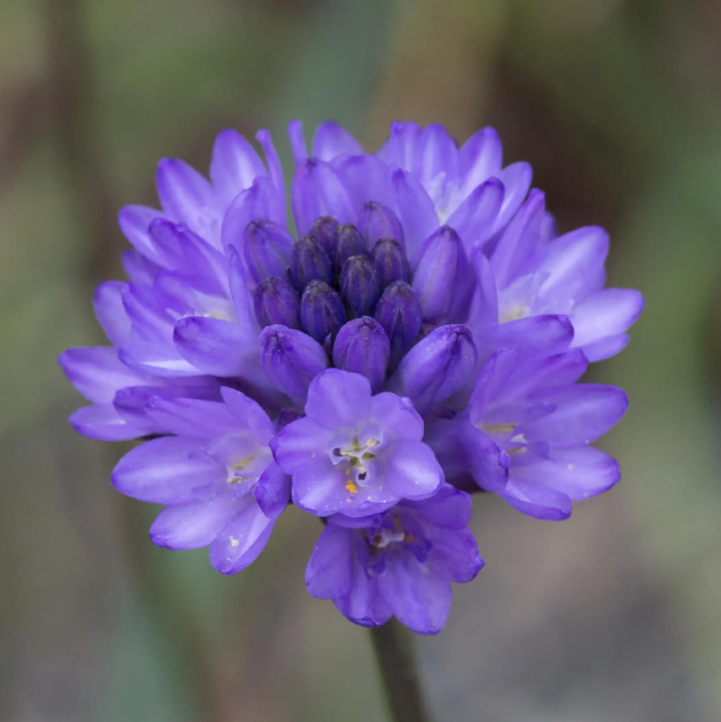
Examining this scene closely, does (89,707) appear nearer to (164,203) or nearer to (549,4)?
(164,203)

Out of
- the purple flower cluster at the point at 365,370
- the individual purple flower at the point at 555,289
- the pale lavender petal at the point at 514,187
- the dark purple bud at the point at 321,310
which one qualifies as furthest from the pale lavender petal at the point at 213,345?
the pale lavender petal at the point at 514,187

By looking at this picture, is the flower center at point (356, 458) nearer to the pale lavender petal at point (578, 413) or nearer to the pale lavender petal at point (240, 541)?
the pale lavender petal at point (240, 541)

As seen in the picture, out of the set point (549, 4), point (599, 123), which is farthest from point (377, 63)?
point (599, 123)

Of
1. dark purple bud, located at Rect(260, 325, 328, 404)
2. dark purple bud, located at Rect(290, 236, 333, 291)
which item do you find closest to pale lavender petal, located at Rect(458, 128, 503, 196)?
dark purple bud, located at Rect(290, 236, 333, 291)

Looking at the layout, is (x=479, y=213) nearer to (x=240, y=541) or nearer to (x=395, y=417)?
(x=395, y=417)

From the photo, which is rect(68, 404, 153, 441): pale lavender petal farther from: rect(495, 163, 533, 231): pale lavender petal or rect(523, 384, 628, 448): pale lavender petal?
rect(495, 163, 533, 231): pale lavender petal
